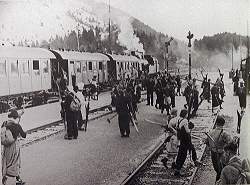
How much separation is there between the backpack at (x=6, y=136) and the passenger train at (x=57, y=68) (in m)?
0.27

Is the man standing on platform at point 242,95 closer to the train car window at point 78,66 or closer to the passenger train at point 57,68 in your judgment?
the passenger train at point 57,68

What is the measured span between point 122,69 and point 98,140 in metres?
0.80

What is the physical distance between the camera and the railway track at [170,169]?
3.68 metres

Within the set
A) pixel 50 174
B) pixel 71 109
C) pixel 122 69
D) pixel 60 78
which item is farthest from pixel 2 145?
pixel 122 69

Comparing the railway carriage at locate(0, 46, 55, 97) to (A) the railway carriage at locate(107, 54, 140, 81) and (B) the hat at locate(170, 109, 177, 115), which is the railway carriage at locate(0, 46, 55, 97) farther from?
(B) the hat at locate(170, 109, 177, 115)

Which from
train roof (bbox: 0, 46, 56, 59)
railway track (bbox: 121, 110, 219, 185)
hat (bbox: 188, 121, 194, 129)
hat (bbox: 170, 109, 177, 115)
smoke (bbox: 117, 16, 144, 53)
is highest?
smoke (bbox: 117, 16, 144, 53)

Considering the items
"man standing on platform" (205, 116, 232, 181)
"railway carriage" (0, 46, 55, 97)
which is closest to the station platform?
"railway carriage" (0, 46, 55, 97)

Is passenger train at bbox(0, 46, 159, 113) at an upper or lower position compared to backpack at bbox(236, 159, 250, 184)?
upper

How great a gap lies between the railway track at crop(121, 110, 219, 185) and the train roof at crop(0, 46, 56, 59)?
157 centimetres

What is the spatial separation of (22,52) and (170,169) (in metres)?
2.23

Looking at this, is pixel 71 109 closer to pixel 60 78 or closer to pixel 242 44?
pixel 60 78

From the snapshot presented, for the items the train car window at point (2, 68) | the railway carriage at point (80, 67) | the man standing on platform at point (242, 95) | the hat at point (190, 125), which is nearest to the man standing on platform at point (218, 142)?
the hat at point (190, 125)

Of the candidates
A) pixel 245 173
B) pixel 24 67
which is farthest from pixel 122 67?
pixel 245 173

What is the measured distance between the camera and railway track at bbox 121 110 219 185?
3.68 m
